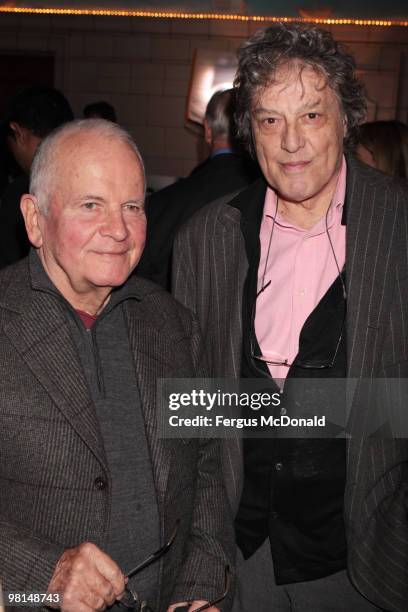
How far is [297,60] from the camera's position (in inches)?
65.6

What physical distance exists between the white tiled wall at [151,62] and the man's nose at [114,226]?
5.03m

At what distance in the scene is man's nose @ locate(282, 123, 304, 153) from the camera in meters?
1.63

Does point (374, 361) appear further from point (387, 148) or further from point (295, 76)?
point (387, 148)

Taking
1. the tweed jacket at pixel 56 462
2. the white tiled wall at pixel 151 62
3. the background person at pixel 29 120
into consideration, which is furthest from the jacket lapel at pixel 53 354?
the white tiled wall at pixel 151 62

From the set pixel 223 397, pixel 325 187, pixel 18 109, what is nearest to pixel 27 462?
pixel 223 397

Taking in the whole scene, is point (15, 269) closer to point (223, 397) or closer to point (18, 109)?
point (223, 397)

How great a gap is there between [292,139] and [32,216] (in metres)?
0.68

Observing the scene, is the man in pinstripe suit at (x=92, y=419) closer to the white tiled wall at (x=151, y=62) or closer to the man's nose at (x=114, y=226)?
the man's nose at (x=114, y=226)

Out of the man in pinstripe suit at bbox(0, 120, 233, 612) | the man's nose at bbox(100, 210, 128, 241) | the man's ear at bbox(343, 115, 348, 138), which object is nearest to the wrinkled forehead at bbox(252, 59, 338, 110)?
the man's ear at bbox(343, 115, 348, 138)

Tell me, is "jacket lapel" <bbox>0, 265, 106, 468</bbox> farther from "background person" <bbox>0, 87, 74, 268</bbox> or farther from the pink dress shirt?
"background person" <bbox>0, 87, 74, 268</bbox>

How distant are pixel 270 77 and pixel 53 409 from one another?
999 millimetres

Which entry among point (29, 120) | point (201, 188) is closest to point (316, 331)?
point (201, 188)

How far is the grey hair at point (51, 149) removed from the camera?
54.6 inches

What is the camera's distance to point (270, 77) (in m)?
1.66
